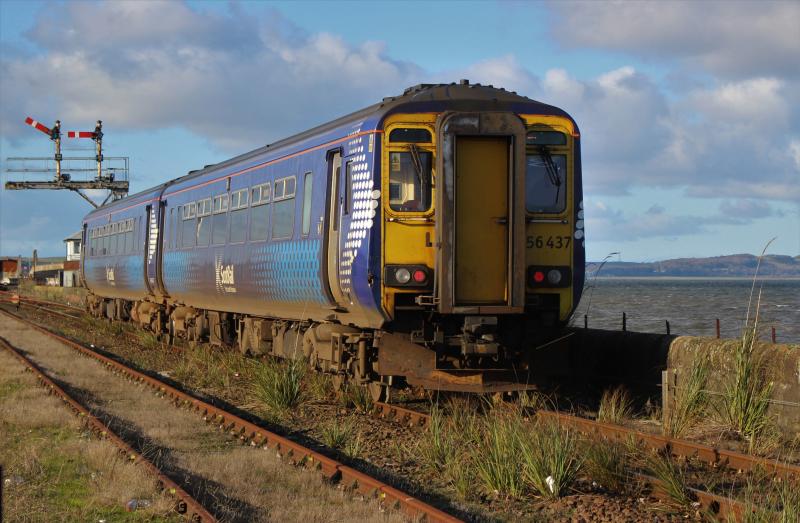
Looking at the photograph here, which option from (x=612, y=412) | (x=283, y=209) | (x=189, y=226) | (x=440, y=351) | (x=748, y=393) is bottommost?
(x=612, y=412)

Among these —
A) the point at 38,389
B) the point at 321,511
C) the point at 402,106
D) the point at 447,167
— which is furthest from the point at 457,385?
the point at 38,389

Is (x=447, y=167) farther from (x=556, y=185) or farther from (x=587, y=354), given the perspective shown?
(x=587, y=354)

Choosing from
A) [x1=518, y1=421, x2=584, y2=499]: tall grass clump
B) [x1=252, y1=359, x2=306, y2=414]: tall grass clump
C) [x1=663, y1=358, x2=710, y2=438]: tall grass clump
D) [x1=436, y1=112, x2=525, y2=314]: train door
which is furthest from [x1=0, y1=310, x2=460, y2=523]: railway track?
[x1=663, y1=358, x2=710, y2=438]: tall grass clump

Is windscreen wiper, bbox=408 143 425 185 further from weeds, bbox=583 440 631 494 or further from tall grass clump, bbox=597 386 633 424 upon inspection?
weeds, bbox=583 440 631 494

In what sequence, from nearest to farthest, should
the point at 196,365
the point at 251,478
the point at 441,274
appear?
the point at 251,478, the point at 441,274, the point at 196,365

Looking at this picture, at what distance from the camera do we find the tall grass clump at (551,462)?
25.0 ft

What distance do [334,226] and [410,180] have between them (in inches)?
62.7

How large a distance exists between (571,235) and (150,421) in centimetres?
526

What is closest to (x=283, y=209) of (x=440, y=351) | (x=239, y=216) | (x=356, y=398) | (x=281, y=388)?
(x=239, y=216)

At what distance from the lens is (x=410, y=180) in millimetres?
10953

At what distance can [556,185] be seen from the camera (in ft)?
36.8

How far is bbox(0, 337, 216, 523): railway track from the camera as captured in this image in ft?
22.9

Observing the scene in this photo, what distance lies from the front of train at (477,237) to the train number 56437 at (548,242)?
→ 0.04ft

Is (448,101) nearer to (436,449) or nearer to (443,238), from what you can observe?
(443,238)
